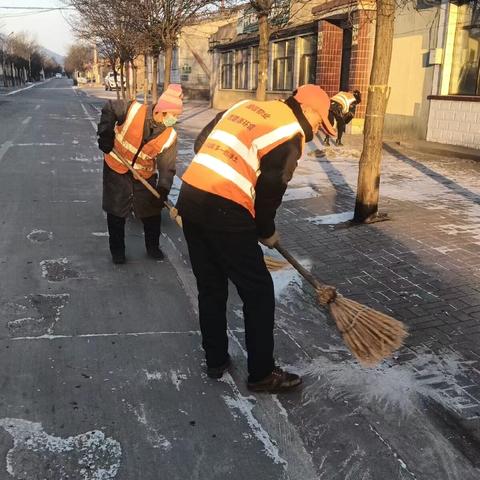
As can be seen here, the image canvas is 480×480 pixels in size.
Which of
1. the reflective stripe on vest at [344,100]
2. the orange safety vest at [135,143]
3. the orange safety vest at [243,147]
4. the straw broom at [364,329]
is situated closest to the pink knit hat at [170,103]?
the orange safety vest at [135,143]

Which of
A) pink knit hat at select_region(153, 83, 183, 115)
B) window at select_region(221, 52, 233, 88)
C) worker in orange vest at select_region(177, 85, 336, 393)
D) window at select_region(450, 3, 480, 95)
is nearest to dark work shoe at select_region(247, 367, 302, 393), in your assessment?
worker in orange vest at select_region(177, 85, 336, 393)

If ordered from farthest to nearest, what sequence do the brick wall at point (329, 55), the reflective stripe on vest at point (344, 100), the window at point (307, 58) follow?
the window at point (307, 58)
the brick wall at point (329, 55)
the reflective stripe on vest at point (344, 100)

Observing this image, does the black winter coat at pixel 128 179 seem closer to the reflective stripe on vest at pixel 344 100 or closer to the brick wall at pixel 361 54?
the reflective stripe on vest at pixel 344 100

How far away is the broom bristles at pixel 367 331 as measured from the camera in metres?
3.13

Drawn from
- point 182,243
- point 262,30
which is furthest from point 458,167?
point 182,243

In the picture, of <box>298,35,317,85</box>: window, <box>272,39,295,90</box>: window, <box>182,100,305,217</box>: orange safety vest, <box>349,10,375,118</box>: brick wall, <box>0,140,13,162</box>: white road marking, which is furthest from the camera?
Result: <box>272,39,295,90</box>: window

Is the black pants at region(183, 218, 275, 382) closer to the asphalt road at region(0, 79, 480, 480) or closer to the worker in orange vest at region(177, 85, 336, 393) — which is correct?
the worker in orange vest at region(177, 85, 336, 393)

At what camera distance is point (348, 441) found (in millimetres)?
2689

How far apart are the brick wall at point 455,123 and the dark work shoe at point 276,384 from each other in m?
10.5

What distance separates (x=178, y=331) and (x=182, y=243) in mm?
2194

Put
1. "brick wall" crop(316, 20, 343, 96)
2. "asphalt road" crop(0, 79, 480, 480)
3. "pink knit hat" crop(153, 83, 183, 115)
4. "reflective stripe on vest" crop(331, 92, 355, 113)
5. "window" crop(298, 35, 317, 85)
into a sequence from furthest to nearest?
"window" crop(298, 35, 317, 85) < "brick wall" crop(316, 20, 343, 96) < "reflective stripe on vest" crop(331, 92, 355, 113) < "pink knit hat" crop(153, 83, 183, 115) < "asphalt road" crop(0, 79, 480, 480)

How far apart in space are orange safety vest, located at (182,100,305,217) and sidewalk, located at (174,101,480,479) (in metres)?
1.23

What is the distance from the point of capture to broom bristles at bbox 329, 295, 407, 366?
313cm

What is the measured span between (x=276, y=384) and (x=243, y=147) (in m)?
1.32
